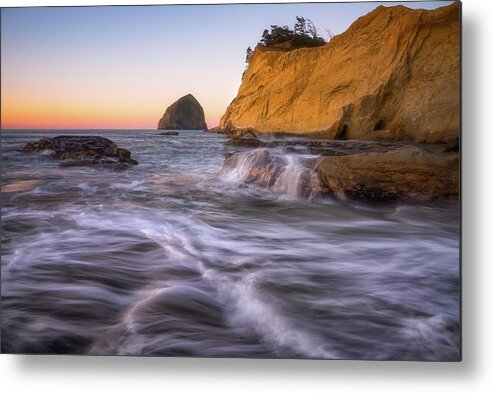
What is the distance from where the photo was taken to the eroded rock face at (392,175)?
113 inches

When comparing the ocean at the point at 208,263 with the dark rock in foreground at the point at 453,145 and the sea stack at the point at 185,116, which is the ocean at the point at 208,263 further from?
the dark rock in foreground at the point at 453,145

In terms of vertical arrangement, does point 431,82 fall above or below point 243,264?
above

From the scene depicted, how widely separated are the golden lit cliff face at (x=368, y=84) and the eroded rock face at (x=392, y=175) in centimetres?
10

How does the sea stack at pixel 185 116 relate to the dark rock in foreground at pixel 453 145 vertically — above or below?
above

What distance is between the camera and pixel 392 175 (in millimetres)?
2941

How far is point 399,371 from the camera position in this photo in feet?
9.43

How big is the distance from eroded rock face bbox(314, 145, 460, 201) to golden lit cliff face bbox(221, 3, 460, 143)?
96 mm

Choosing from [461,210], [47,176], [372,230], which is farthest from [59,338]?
[461,210]

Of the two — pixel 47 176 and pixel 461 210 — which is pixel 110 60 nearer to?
pixel 47 176

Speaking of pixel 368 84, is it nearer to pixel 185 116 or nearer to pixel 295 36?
pixel 295 36

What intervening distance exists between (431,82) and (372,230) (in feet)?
2.45

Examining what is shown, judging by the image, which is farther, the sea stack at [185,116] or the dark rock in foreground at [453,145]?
the sea stack at [185,116]

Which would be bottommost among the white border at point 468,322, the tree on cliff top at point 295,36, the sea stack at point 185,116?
the white border at point 468,322

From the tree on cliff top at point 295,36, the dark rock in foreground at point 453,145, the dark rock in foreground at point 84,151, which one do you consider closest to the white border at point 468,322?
the dark rock in foreground at point 453,145
